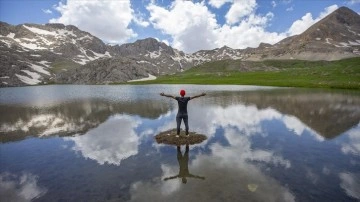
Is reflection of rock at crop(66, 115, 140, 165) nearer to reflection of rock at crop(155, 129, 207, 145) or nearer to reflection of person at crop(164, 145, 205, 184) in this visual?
reflection of rock at crop(155, 129, 207, 145)

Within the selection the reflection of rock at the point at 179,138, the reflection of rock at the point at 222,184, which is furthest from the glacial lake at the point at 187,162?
the reflection of rock at the point at 179,138

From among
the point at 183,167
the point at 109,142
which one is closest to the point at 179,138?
the point at 109,142

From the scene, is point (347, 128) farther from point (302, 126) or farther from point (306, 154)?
point (306, 154)

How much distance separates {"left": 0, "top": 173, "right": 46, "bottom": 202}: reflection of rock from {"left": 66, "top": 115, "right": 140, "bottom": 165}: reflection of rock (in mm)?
3988

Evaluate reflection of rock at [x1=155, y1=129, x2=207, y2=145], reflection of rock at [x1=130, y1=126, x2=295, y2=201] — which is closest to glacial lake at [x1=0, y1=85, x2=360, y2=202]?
reflection of rock at [x1=130, y1=126, x2=295, y2=201]

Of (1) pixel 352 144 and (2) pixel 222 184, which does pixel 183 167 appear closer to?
(2) pixel 222 184

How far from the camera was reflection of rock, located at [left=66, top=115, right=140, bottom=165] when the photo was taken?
18.8 m

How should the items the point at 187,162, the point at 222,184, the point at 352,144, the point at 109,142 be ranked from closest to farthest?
the point at 222,184 → the point at 187,162 → the point at 352,144 → the point at 109,142

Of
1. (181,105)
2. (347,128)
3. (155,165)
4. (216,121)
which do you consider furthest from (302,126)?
(155,165)

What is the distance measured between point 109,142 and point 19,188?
9070 millimetres

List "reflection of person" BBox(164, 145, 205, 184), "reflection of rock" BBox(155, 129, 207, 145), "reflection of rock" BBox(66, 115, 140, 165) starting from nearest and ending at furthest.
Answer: "reflection of person" BBox(164, 145, 205, 184), "reflection of rock" BBox(66, 115, 140, 165), "reflection of rock" BBox(155, 129, 207, 145)

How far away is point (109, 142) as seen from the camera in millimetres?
22516

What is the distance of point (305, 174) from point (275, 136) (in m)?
9.32

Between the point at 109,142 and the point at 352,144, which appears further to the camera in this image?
the point at 109,142
